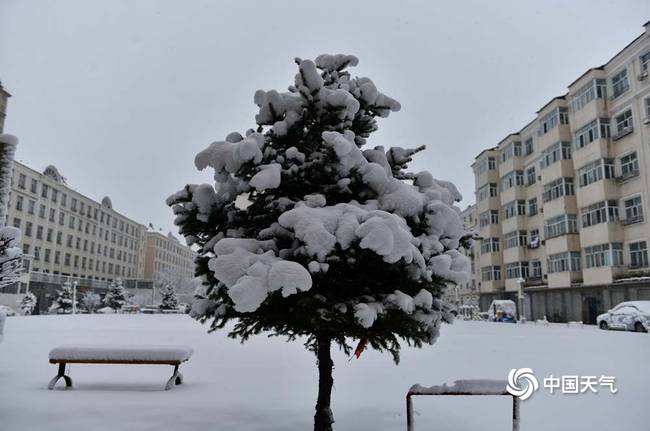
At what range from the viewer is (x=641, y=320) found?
23.5m

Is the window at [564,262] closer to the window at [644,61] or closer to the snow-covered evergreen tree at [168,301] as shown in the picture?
the window at [644,61]

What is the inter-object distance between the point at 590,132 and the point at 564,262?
31.5ft

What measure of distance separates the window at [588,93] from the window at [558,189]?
5.31 metres

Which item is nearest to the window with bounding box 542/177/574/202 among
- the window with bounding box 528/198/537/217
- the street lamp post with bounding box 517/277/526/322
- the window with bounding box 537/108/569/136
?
the window with bounding box 537/108/569/136

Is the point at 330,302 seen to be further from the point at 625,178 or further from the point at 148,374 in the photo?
the point at 625,178

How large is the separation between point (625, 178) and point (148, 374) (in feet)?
107

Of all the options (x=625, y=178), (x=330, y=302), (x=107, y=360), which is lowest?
(x=107, y=360)

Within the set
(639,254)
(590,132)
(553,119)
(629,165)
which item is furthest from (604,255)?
(553,119)

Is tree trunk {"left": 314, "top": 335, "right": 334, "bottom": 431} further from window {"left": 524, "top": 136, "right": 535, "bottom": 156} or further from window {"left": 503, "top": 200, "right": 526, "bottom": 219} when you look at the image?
window {"left": 503, "top": 200, "right": 526, "bottom": 219}

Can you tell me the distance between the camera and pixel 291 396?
778 centimetres

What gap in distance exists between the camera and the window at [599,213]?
33.4 metres

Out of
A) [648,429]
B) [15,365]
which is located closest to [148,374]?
[15,365]

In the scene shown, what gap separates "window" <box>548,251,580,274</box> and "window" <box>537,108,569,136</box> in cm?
988

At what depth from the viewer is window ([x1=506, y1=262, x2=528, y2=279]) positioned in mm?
45594
